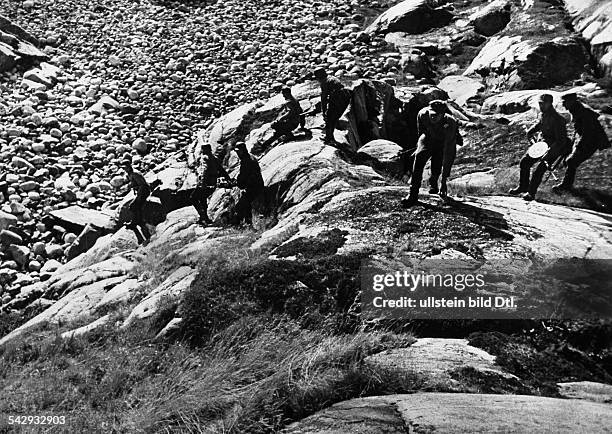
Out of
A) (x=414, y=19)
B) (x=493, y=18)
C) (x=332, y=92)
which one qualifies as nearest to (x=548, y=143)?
(x=332, y=92)

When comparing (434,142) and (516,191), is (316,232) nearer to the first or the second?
(434,142)

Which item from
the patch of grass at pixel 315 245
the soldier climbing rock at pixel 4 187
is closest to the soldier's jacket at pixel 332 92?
the patch of grass at pixel 315 245

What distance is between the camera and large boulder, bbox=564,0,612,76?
2375 cm

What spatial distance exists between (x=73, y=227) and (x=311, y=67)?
13409mm

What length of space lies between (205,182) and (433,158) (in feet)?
23.0

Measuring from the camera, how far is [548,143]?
47.3 feet

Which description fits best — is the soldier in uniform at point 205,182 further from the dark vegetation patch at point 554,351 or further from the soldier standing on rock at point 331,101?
the dark vegetation patch at point 554,351

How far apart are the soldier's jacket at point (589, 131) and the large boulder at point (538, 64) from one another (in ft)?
32.5

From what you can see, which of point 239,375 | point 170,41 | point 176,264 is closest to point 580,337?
point 239,375

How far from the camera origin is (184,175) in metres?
22.2

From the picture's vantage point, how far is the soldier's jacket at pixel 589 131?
14.2 metres

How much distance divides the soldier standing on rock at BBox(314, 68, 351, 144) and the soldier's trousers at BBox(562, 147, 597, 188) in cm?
638

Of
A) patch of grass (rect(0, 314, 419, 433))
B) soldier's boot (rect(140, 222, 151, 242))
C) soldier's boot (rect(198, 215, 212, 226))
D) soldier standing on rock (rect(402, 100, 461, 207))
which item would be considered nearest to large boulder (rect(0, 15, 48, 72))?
soldier's boot (rect(140, 222, 151, 242))

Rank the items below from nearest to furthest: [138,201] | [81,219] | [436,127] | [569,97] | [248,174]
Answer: [436,127] < [569,97] < [248,174] < [138,201] < [81,219]
